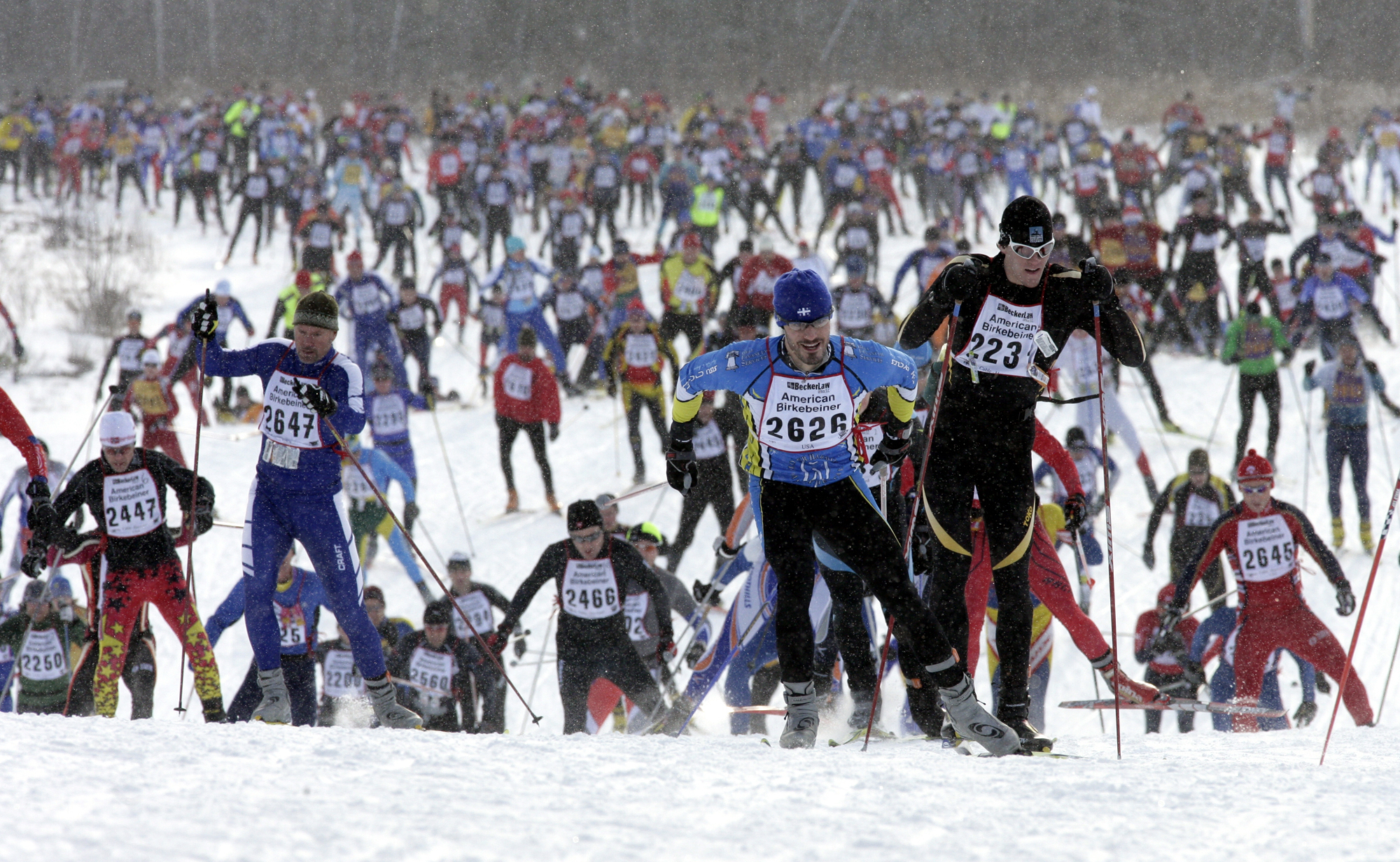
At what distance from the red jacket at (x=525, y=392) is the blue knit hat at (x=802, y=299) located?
7.04 metres

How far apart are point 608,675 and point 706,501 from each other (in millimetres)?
3137

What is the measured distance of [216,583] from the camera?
961cm

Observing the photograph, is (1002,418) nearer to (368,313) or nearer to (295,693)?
(295,693)

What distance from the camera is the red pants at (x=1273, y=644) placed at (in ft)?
21.0

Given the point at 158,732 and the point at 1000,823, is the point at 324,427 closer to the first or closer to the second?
the point at 158,732

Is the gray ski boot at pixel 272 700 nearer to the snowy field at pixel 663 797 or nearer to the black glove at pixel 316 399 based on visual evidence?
the snowy field at pixel 663 797

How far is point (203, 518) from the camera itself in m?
5.84

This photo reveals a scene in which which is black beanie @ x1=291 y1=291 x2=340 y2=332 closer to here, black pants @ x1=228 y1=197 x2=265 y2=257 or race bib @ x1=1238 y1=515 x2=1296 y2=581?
race bib @ x1=1238 y1=515 x2=1296 y2=581

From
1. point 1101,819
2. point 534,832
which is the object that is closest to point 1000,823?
point 1101,819

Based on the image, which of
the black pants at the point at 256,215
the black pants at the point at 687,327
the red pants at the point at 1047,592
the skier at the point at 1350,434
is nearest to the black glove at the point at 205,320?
the red pants at the point at 1047,592

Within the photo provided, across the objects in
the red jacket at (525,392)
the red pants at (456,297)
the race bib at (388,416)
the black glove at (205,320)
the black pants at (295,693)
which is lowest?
the black pants at (295,693)

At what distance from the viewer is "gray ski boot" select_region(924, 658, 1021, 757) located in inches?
154

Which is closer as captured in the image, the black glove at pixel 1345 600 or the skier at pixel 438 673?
the black glove at pixel 1345 600

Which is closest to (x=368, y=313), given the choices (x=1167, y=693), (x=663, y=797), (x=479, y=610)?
(x=479, y=610)
